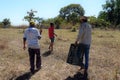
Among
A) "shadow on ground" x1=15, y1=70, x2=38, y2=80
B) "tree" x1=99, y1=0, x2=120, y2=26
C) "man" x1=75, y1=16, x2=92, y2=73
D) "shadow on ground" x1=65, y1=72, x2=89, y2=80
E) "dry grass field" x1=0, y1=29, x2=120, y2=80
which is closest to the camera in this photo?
"man" x1=75, y1=16, x2=92, y2=73

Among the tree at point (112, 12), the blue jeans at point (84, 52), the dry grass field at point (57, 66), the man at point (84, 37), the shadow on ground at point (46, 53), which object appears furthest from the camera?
the tree at point (112, 12)

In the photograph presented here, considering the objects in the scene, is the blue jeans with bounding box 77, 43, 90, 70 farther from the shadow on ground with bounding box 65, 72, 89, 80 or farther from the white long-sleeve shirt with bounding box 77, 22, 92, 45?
the shadow on ground with bounding box 65, 72, 89, 80

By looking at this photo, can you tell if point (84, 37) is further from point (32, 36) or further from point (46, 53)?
point (46, 53)

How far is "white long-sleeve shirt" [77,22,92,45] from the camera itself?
35.8 feet

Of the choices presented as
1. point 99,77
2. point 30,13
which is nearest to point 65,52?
point 99,77

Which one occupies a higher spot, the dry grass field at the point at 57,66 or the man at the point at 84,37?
the man at the point at 84,37

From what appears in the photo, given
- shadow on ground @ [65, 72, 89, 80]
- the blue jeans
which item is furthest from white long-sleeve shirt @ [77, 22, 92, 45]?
shadow on ground @ [65, 72, 89, 80]

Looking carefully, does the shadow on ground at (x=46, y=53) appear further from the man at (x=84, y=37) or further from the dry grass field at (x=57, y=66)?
the man at (x=84, y=37)

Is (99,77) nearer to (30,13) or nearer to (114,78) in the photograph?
(114,78)

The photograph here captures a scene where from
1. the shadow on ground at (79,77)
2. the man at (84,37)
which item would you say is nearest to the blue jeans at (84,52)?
the man at (84,37)

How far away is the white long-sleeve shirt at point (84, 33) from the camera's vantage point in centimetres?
1091

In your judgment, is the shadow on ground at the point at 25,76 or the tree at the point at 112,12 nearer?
the shadow on ground at the point at 25,76

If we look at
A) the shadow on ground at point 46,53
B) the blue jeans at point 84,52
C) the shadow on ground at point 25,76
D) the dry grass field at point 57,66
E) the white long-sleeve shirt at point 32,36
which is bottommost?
the shadow on ground at point 25,76

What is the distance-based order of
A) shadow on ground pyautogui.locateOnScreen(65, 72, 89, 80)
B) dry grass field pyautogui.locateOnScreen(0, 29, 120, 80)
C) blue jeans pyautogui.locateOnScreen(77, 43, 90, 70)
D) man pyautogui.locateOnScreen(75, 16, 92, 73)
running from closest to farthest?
man pyautogui.locateOnScreen(75, 16, 92, 73), blue jeans pyautogui.locateOnScreen(77, 43, 90, 70), shadow on ground pyautogui.locateOnScreen(65, 72, 89, 80), dry grass field pyautogui.locateOnScreen(0, 29, 120, 80)
